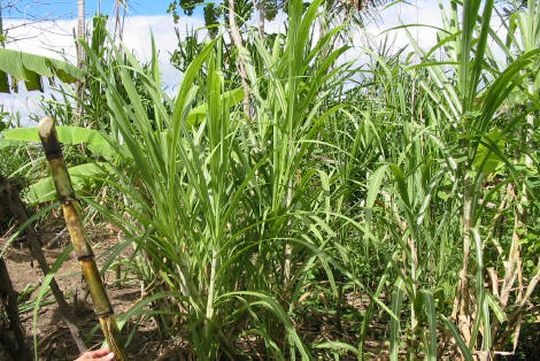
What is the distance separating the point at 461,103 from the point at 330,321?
3.66 ft

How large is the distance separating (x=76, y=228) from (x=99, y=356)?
282 millimetres

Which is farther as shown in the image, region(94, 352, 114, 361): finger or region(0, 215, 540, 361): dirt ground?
region(0, 215, 540, 361): dirt ground

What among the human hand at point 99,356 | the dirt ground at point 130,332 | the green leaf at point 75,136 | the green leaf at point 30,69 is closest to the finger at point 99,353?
the human hand at point 99,356

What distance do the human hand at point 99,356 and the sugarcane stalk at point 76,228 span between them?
0.01m

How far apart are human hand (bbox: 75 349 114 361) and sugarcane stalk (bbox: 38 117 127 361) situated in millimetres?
14

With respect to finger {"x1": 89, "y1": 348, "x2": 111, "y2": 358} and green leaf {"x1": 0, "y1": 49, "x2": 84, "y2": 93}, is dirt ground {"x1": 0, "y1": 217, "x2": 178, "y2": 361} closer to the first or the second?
finger {"x1": 89, "y1": 348, "x2": 111, "y2": 358}

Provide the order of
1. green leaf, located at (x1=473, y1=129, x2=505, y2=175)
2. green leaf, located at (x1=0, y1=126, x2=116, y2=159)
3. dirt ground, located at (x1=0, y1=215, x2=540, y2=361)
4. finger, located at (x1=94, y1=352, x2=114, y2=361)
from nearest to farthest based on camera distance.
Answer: finger, located at (x1=94, y1=352, x2=114, y2=361), green leaf, located at (x1=473, y1=129, x2=505, y2=175), dirt ground, located at (x1=0, y1=215, x2=540, y2=361), green leaf, located at (x1=0, y1=126, x2=116, y2=159)

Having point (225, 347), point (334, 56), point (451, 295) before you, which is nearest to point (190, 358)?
point (225, 347)

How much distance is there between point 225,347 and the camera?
1770 millimetres

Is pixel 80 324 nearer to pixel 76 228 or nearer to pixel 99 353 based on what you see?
pixel 99 353

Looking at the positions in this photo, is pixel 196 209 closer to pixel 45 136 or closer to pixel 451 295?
pixel 45 136

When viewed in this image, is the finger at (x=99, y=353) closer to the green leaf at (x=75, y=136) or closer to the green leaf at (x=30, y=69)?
the green leaf at (x=75, y=136)

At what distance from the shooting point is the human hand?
116 cm

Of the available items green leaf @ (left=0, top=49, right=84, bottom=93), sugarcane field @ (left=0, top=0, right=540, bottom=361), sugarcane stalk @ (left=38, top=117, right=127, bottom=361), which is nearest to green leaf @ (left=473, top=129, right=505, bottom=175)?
sugarcane field @ (left=0, top=0, right=540, bottom=361)
